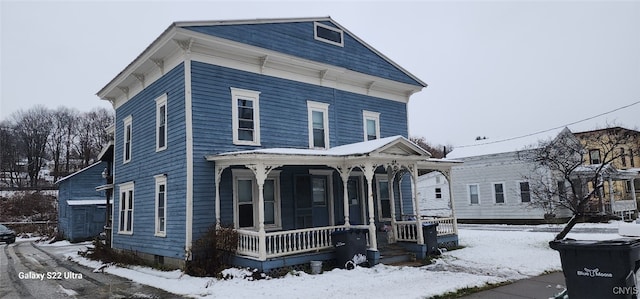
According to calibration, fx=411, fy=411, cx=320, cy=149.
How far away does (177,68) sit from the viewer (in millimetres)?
12516

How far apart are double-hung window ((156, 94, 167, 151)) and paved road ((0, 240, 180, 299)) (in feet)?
13.8

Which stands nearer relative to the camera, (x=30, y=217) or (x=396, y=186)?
(x=396, y=186)

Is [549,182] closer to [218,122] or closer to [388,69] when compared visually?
[388,69]

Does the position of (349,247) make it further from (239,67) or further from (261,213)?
(239,67)

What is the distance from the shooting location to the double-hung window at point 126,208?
1553 centimetres

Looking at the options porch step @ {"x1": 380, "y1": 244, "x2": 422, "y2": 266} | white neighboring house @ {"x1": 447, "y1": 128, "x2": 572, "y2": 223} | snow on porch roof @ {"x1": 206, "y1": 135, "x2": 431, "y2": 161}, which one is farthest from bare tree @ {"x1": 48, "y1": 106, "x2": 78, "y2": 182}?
porch step @ {"x1": 380, "y1": 244, "x2": 422, "y2": 266}

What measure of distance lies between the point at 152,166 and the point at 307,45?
268 inches

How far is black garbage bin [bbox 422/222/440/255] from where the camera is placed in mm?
13344

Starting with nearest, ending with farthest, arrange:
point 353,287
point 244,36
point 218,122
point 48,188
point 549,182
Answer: point 353,287
point 218,122
point 244,36
point 549,182
point 48,188

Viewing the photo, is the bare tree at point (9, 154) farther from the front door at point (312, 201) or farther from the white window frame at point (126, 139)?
the front door at point (312, 201)

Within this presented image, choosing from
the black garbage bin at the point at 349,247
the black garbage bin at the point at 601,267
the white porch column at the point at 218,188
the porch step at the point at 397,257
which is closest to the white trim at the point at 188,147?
the white porch column at the point at 218,188

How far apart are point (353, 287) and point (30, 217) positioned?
42688 millimetres

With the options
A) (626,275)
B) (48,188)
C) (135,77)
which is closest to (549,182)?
(626,275)

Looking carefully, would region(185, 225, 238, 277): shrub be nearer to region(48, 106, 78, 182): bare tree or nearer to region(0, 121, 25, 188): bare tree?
region(48, 106, 78, 182): bare tree
